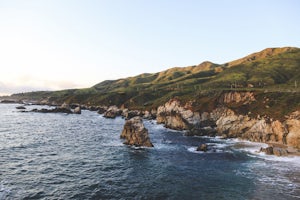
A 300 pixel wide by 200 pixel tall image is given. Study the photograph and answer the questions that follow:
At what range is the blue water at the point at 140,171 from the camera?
38562 millimetres

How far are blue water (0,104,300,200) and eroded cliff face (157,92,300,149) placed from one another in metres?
7.08

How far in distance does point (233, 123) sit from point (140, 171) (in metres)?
51.8

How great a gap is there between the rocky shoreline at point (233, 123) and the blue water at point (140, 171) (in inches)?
269

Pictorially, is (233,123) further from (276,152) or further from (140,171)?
(140,171)

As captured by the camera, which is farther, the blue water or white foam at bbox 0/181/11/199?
the blue water

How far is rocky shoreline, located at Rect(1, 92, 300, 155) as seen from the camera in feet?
236

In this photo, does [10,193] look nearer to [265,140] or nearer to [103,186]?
[103,186]

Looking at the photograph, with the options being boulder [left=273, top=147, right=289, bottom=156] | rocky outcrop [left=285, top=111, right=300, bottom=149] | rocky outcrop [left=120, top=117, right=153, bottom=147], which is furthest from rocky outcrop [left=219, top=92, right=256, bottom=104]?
rocky outcrop [left=120, top=117, right=153, bottom=147]

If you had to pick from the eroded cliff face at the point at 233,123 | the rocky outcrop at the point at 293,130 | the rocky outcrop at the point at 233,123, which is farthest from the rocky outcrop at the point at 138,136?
the rocky outcrop at the point at 293,130

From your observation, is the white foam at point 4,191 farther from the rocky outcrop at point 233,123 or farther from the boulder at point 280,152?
the rocky outcrop at point 233,123

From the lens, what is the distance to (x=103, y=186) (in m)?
41.2

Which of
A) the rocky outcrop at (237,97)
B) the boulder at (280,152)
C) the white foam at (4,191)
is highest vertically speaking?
the rocky outcrop at (237,97)

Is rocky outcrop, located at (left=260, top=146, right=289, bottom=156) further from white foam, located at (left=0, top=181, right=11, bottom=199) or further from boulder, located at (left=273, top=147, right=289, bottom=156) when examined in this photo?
white foam, located at (left=0, top=181, right=11, bottom=199)

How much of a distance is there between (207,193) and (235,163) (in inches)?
770
